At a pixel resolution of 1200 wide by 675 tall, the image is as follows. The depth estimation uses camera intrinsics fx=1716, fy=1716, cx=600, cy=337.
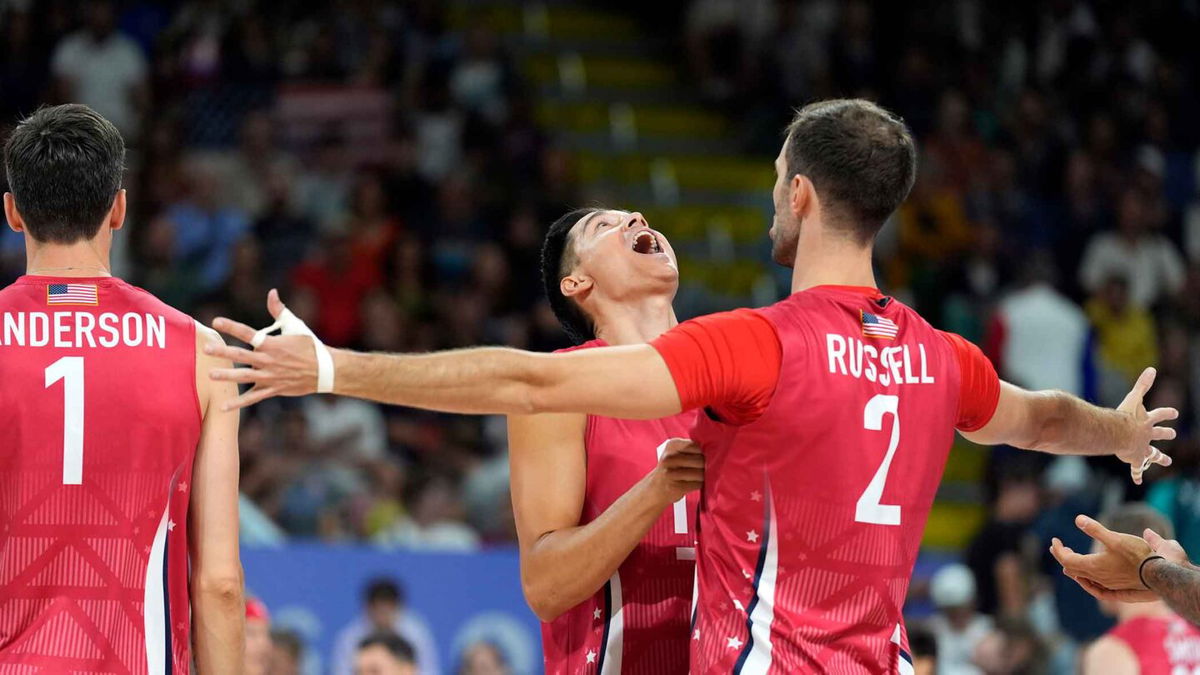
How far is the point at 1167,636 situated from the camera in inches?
294

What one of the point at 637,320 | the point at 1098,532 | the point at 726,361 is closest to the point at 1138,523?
the point at 1098,532

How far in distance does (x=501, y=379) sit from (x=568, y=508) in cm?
94

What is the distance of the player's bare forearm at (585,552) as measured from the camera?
15.2 feet

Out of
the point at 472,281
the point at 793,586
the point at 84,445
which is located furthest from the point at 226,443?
the point at 472,281

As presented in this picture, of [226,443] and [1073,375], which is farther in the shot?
[1073,375]

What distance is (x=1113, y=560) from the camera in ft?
17.2

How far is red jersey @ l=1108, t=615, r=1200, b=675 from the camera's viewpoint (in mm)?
7410

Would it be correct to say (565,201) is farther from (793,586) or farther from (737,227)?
(793,586)

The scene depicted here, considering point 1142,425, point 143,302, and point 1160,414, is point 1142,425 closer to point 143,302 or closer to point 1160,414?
point 1160,414

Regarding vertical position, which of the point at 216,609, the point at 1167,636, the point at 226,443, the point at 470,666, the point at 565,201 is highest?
the point at 565,201

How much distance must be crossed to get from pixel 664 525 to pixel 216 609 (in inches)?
52.0

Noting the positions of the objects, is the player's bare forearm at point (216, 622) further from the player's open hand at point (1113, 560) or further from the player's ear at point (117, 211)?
the player's open hand at point (1113, 560)

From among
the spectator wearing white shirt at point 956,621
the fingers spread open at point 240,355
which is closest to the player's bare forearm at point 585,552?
the fingers spread open at point 240,355

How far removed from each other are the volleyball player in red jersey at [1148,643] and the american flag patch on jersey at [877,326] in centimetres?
336
